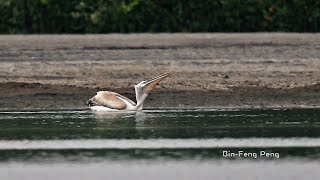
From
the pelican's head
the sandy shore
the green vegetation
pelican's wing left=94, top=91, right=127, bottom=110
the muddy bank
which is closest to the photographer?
pelican's wing left=94, top=91, right=127, bottom=110

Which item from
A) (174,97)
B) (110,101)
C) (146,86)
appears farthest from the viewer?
(174,97)

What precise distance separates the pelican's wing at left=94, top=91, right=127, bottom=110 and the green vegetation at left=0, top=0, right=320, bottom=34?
9.14m

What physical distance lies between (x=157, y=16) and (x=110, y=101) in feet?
33.7

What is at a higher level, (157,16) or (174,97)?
(157,16)

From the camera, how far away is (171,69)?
85.0 feet

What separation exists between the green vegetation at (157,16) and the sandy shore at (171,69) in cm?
130

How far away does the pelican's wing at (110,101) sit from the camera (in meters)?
22.0

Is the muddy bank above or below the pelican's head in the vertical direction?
below

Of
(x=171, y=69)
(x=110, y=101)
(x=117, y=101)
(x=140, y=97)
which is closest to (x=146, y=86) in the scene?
(x=140, y=97)

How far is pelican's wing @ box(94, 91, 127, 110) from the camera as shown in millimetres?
21969

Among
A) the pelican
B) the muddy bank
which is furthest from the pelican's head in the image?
the muddy bank

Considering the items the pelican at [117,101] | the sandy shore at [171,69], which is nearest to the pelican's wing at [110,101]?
the pelican at [117,101]

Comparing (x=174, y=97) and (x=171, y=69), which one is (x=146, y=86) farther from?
(x=171, y=69)

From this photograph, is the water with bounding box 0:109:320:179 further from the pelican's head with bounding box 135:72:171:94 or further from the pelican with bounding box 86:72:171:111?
the pelican's head with bounding box 135:72:171:94
